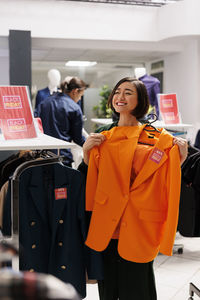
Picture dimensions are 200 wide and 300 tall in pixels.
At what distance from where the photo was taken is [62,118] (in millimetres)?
4023

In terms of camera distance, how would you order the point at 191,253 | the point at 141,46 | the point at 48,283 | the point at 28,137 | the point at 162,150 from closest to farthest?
the point at 48,283, the point at 162,150, the point at 28,137, the point at 191,253, the point at 141,46

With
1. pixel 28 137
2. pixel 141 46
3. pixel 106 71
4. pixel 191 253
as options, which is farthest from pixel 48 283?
pixel 106 71

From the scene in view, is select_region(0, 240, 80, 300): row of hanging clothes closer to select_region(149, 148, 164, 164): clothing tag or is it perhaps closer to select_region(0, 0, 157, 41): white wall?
select_region(149, 148, 164, 164): clothing tag

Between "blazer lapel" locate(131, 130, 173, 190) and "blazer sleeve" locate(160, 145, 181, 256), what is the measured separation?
0.04m

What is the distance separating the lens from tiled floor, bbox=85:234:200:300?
300cm

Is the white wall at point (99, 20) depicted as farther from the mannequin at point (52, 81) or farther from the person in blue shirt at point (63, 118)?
the person in blue shirt at point (63, 118)

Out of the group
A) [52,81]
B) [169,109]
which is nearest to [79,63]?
[52,81]

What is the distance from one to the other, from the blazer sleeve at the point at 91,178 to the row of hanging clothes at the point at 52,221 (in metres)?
0.04

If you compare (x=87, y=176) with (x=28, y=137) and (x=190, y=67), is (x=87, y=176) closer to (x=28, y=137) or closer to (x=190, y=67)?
(x=28, y=137)

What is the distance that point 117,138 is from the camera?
74.8 inches

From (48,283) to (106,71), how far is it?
11.4 metres

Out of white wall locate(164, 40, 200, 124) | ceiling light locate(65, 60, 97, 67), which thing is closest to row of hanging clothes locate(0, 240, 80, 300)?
white wall locate(164, 40, 200, 124)

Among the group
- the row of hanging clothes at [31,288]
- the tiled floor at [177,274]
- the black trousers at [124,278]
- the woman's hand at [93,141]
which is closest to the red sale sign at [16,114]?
the woman's hand at [93,141]

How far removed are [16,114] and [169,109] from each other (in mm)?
2877
